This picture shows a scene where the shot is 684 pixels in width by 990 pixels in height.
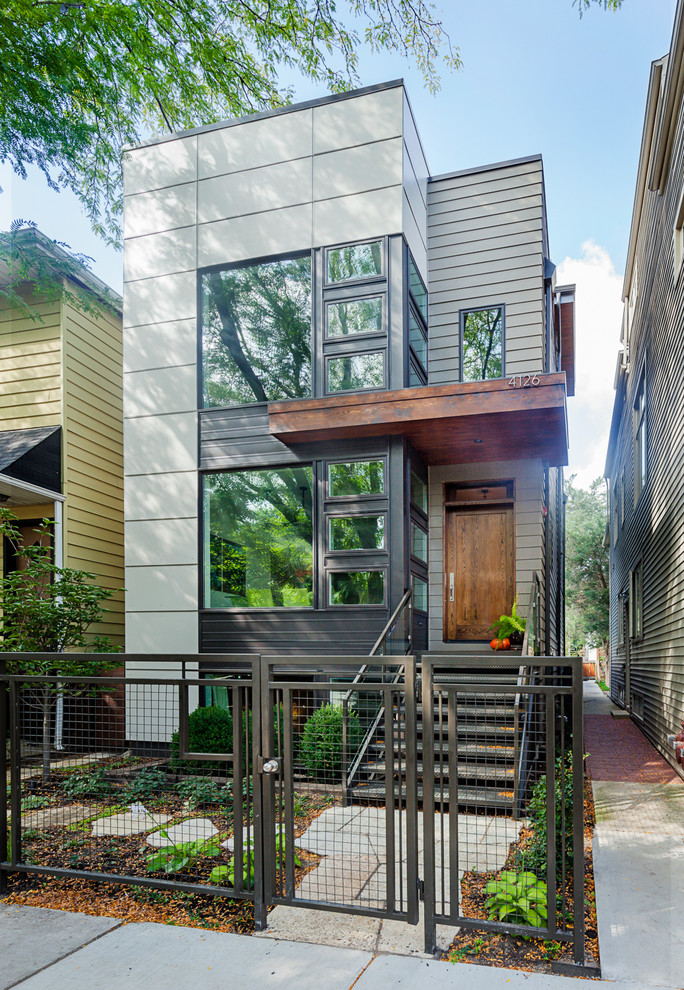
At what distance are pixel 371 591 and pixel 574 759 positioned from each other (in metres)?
4.89

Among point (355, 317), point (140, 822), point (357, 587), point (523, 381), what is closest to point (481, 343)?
point (355, 317)

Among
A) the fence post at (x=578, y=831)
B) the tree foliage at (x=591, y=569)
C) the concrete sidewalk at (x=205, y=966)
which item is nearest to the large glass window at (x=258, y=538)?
the concrete sidewalk at (x=205, y=966)

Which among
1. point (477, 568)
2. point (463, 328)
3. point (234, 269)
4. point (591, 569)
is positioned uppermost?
point (234, 269)

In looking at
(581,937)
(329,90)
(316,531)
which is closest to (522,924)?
(581,937)

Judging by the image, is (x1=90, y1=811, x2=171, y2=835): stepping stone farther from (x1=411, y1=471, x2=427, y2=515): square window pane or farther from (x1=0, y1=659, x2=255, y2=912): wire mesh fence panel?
(x1=411, y1=471, x2=427, y2=515): square window pane

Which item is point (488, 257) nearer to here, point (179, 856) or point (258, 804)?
point (258, 804)

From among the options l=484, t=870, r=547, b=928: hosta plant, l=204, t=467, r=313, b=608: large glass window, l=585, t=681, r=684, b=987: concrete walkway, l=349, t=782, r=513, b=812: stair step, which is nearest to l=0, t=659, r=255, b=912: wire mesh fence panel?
l=349, t=782, r=513, b=812: stair step

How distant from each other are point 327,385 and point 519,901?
237 inches

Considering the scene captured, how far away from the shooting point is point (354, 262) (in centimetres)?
837

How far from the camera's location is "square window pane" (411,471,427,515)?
848 cm

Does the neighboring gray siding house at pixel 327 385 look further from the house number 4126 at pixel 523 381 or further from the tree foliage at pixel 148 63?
the tree foliage at pixel 148 63

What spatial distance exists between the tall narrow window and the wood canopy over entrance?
3.22 metres

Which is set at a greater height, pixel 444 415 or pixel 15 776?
A: pixel 444 415

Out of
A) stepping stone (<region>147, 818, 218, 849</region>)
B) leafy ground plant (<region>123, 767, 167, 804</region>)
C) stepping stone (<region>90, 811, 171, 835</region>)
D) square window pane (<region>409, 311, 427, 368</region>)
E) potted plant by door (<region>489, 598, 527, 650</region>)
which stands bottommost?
stepping stone (<region>90, 811, 171, 835</region>)
